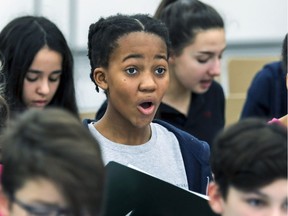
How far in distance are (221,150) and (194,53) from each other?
1.94m

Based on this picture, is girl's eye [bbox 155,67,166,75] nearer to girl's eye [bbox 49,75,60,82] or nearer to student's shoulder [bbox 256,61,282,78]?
girl's eye [bbox 49,75,60,82]

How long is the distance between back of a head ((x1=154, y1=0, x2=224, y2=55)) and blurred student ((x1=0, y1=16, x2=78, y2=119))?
0.50 metres

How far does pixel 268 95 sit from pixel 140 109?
1.62 meters

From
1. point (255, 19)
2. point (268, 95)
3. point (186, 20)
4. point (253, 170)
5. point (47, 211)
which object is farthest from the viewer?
point (255, 19)

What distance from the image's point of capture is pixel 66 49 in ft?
11.9

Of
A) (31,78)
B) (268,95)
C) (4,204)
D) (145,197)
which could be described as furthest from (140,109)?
(268,95)

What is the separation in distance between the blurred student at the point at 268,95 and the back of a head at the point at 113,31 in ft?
4.68

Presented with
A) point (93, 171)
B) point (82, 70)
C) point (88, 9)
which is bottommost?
point (82, 70)

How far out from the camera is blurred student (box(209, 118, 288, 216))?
1845 millimetres

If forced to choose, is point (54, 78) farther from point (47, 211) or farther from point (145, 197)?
point (47, 211)

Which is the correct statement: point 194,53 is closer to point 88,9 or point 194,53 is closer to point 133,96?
point 133,96

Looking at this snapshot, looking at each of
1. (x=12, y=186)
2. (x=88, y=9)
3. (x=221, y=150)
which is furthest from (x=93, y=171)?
(x=88, y=9)

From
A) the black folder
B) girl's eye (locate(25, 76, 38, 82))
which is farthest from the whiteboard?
the black folder

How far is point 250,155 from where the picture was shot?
185cm
